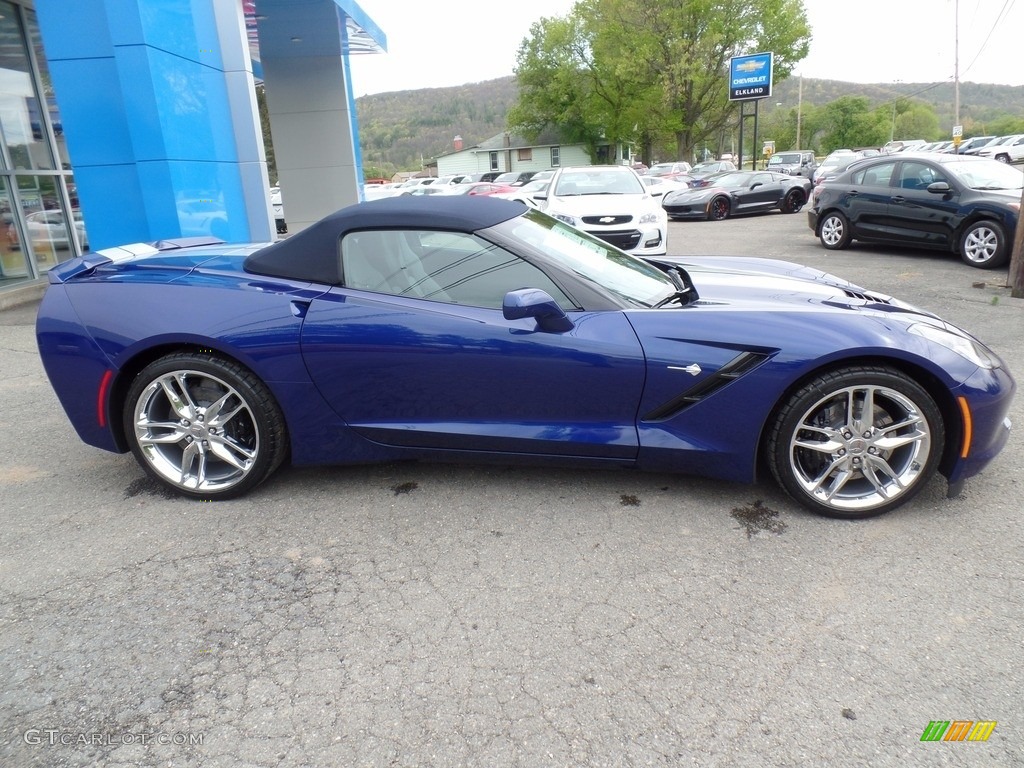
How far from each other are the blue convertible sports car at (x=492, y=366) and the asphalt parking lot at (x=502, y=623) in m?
0.25

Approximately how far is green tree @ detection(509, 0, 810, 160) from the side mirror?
4555 cm

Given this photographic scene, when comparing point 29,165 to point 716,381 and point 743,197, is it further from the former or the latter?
point 743,197

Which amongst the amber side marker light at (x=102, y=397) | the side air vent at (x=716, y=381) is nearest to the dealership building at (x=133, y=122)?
the amber side marker light at (x=102, y=397)

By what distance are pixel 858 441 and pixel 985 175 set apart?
833cm

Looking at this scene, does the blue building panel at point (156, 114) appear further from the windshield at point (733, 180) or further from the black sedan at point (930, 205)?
the windshield at point (733, 180)

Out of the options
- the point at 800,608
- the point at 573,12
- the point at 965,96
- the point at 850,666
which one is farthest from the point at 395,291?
the point at 965,96

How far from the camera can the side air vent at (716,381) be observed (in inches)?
110

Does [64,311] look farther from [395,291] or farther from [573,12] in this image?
[573,12]

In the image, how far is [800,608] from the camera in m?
2.36

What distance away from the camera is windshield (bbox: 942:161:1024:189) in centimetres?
881

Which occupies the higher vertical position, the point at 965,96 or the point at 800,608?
the point at 965,96

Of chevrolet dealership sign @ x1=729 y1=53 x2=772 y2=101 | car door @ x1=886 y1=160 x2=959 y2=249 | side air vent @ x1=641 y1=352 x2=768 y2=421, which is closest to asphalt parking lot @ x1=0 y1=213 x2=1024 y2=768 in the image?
side air vent @ x1=641 y1=352 x2=768 y2=421

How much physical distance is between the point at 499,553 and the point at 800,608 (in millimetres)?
1103

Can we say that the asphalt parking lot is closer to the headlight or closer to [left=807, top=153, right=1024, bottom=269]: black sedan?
the headlight
